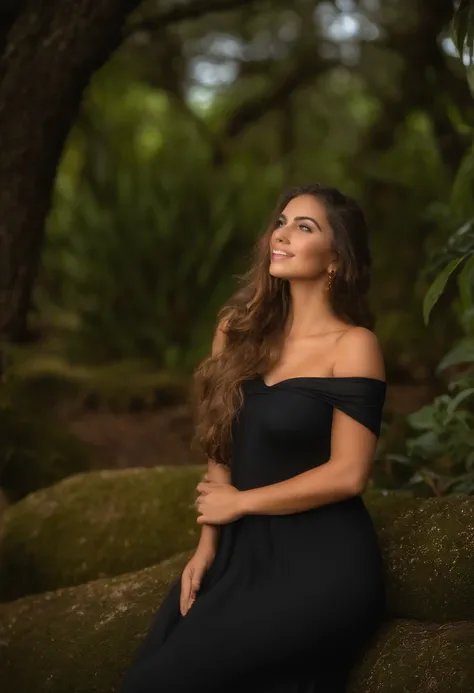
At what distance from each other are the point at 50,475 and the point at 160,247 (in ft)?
7.38

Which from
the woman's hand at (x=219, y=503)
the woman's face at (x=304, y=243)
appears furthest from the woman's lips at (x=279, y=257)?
the woman's hand at (x=219, y=503)

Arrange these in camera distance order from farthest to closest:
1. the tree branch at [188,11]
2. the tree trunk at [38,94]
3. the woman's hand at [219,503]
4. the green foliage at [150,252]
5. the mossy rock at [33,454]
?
1. the green foliage at [150,252]
2. the tree branch at [188,11]
3. the mossy rock at [33,454]
4. the tree trunk at [38,94]
5. the woman's hand at [219,503]

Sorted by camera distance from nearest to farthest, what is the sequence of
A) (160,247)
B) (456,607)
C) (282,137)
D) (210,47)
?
(456,607) < (160,247) < (210,47) < (282,137)

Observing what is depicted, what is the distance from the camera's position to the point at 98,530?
308 centimetres

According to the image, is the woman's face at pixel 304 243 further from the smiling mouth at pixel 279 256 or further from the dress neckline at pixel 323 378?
the dress neckline at pixel 323 378

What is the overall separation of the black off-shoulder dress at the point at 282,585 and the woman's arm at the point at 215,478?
25 millimetres

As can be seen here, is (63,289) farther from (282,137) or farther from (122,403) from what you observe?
(282,137)

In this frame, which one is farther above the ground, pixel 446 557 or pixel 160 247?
pixel 160 247

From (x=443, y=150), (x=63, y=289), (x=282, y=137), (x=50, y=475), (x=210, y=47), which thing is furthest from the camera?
(x=282, y=137)

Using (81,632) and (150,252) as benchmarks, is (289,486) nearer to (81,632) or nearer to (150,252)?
(81,632)

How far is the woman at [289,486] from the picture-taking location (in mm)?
2010

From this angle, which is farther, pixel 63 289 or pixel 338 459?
pixel 63 289

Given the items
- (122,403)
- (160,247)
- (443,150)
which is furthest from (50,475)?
(443,150)

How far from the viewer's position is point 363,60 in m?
6.95
